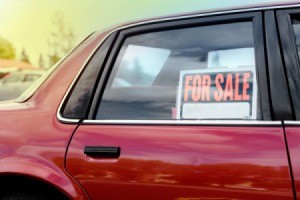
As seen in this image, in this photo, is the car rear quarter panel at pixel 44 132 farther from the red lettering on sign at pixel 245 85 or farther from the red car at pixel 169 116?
the red lettering on sign at pixel 245 85

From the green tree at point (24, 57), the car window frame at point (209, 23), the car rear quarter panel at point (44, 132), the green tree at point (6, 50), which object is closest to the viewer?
the car window frame at point (209, 23)

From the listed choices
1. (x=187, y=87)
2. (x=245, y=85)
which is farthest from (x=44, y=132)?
(x=245, y=85)

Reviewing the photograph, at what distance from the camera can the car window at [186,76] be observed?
7.13 feet

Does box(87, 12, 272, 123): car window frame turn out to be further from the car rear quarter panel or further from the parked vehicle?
the parked vehicle

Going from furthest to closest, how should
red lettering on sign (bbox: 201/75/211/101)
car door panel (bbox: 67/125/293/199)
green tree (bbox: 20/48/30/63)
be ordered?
green tree (bbox: 20/48/30/63), red lettering on sign (bbox: 201/75/211/101), car door panel (bbox: 67/125/293/199)

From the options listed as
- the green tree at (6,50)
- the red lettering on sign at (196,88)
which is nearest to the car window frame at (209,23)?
the red lettering on sign at (196,88)

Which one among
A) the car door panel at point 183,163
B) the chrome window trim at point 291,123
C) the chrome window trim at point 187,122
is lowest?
the car door panel at point 183,163

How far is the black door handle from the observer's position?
224cm

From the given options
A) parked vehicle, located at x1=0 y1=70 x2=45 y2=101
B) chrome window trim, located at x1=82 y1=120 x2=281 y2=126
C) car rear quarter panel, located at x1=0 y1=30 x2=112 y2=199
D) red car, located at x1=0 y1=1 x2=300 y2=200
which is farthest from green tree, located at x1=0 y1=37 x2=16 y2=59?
chrome window trim, located at x1=82 y1=120 x2=281 y2=126

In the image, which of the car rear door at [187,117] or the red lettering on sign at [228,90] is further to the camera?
the red lettering on sign at [228,90]

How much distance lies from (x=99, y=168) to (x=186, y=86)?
21.2 inches

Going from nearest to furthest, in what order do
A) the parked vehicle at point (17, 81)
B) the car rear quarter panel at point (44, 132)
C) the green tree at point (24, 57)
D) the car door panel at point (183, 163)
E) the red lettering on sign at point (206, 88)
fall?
the car door panel at point (183, 163)
the red lettering on sign at point (206, 88)
the car rear quarter panel at point (44, 132)
the parked vehicle at point (17, 81)
the green tree at point (24, 57)

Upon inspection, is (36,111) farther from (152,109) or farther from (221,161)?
(221,161)

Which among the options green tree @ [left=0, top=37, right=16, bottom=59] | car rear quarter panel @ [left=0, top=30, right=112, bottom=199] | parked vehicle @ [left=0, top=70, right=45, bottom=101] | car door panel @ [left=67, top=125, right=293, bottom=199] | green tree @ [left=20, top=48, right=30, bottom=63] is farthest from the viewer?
green tree @ [left=0, top=37, right=16, bottom=59]
